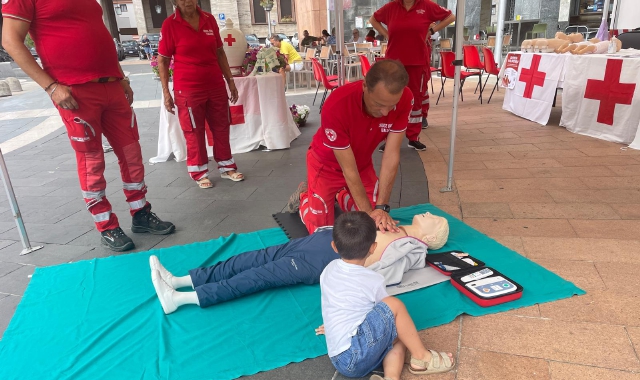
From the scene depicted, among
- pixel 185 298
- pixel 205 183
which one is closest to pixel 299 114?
pixel 205 183

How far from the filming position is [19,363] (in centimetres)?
160

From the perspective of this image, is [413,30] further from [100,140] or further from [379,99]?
[100,140]

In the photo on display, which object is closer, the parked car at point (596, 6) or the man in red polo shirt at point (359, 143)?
the man in red polo shirt at point (359, 143)

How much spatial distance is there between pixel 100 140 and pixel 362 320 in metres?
1.91

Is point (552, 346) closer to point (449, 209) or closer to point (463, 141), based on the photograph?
point (449, 209)

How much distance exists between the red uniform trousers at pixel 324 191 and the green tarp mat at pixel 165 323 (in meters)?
0.51

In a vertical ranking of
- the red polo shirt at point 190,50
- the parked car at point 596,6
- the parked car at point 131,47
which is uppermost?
Result: the parked car at point 596,6

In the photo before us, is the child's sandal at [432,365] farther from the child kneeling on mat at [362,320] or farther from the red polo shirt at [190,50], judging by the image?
the red polo shirt at [190,50]

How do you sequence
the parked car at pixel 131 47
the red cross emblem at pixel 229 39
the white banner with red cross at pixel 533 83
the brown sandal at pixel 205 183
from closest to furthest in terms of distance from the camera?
the brown sandal at pixel 205 183 < the red cross emblem at pixel 229 39 < the white banner with red cross at pixel 533 83 < the parked car at pixel 131 47

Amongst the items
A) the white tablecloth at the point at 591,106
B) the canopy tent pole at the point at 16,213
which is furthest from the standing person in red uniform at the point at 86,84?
the white tablecloth at the point at 591,106

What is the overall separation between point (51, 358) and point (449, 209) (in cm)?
230

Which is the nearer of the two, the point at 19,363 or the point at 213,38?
the point at 19,363

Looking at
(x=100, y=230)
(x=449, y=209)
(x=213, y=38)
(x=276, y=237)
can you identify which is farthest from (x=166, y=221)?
(x=449, y=209)

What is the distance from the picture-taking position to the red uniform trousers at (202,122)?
3385mm
